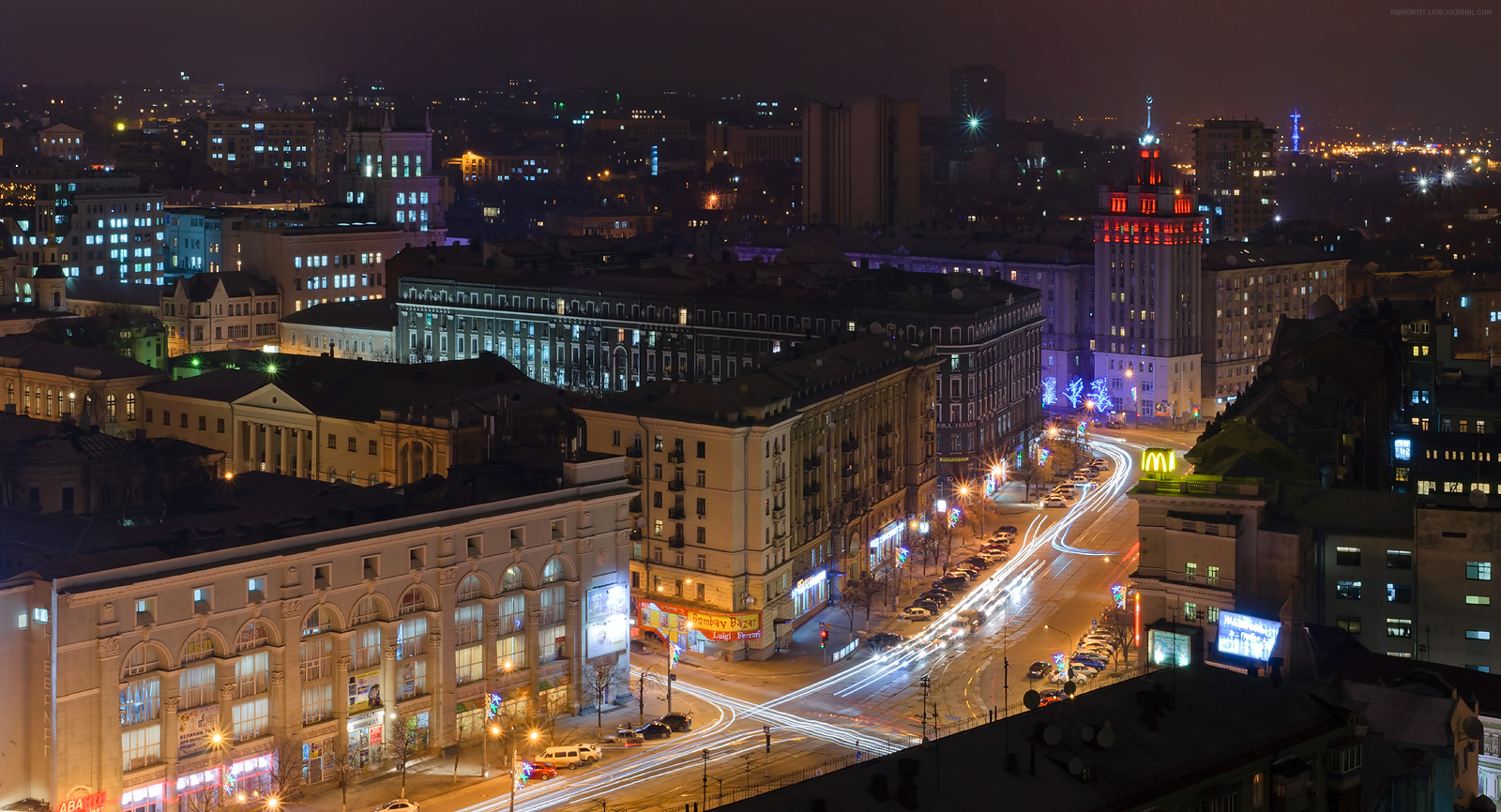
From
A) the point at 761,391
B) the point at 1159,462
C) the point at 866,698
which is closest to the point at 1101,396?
the point at 761,391

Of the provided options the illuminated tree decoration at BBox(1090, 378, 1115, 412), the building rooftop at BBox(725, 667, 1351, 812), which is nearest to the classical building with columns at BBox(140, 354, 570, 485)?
the building rooftop at BBox(725, 667, 1351, 812)

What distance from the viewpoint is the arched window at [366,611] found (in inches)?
2682

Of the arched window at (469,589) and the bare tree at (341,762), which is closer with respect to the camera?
the bare tree at (341,762)

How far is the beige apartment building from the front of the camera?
85.2m

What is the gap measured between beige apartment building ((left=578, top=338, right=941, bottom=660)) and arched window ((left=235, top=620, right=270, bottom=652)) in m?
24.3

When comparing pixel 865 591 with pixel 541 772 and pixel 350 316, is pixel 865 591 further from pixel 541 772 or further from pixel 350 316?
pixel 350 316

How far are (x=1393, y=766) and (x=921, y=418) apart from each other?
5175cm

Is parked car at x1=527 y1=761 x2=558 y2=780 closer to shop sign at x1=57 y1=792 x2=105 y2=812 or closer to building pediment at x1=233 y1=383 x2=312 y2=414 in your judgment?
shop sign at x1=57 y1=792 x2=105 y2=812

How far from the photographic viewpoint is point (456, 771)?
67.9 metres

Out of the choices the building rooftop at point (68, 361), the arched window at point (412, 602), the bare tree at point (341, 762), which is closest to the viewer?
the bare tree at point (341, 762)

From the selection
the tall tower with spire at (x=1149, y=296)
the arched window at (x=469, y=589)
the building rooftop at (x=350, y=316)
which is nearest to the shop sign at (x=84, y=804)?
the arched window at (x=469, y=589)

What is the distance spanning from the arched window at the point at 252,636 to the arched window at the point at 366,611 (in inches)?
140

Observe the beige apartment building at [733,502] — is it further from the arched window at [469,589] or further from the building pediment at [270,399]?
the building pediment at [270,399]

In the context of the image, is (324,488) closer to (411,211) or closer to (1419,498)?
(1419,498)
